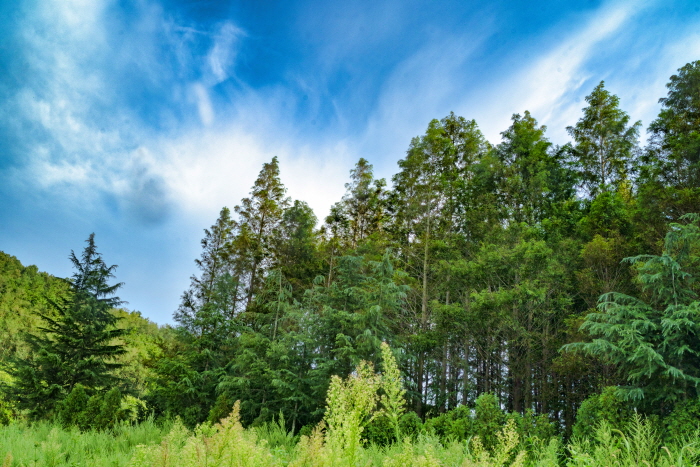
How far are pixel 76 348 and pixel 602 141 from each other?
76.9 ft

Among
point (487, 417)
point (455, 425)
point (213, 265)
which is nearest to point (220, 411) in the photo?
point (455, 425)

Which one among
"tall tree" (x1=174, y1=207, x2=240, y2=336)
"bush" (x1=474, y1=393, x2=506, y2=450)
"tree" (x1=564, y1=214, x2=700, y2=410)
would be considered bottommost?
"bush" (x1=474, y1=393, x2=506, y2=450)

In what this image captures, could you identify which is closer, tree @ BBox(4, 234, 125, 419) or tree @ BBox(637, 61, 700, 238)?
tree @ BBox(637, 61, 700, 238)

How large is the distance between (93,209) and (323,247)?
25.9 meters

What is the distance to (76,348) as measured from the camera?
1339 centimetres

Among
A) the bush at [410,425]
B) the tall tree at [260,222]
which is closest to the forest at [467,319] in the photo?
the bush at [410,425]

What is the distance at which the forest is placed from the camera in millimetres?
7277

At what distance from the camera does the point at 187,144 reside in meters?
17.6

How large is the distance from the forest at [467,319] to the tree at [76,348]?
65 mm

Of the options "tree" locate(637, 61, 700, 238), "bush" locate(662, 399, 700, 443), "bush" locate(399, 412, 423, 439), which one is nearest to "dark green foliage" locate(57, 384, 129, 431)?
"bush" locate(399, 412, 423, 439)

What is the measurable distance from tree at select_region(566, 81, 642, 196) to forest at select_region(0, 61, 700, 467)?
0.08 metres

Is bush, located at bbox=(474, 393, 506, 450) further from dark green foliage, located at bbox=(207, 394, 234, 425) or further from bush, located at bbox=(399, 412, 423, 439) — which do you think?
dark green foliage, located at bbox=(207, 394, 234, 425)

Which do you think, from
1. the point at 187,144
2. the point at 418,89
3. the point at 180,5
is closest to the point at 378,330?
the point at 418,89

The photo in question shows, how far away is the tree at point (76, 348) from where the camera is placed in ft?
39.4
